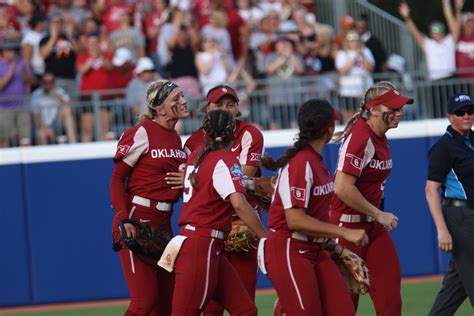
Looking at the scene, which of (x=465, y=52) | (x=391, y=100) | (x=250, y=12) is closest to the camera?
(x=391, y=100)

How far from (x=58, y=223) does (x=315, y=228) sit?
6712 mm

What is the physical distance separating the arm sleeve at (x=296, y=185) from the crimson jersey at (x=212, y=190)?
17.9 inches

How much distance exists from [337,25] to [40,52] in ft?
18.5

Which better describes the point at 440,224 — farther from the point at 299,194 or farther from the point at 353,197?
the point at 299,194

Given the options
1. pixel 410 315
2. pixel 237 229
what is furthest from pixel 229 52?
pixel 237 229

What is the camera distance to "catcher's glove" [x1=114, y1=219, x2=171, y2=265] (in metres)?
8.16

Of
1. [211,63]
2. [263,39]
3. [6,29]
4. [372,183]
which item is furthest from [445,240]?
[6,29]

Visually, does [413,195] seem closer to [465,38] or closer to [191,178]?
[465,38]

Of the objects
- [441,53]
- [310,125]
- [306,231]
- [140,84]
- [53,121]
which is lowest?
[306,231]

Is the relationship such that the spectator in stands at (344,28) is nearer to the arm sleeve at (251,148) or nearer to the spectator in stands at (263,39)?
the spectator in stands at (263,39)

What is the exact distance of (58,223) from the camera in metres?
13.0

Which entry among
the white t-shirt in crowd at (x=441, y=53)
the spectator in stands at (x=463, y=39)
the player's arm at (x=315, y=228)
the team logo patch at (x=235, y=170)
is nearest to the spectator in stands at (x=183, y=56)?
the white t-shirt in crowd at (x=441, y=53)

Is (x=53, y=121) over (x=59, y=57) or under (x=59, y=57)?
under

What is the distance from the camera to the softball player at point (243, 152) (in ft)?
28.3
